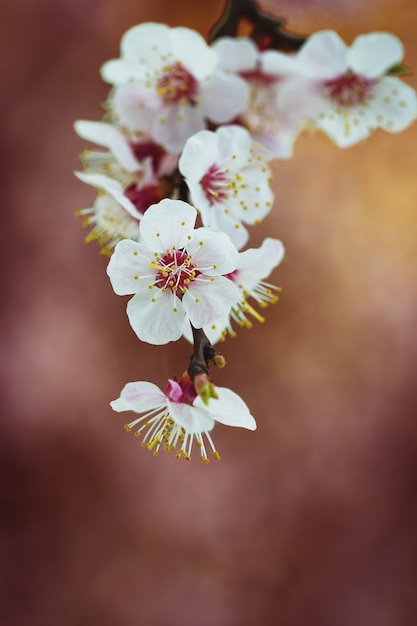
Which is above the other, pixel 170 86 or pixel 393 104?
pixel 393 104

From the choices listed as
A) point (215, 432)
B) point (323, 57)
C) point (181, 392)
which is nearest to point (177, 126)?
point (323, 57)

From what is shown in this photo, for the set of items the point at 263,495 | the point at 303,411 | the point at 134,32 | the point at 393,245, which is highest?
the point at 393,245

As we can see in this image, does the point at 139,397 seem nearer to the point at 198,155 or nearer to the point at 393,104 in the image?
the point at 198,155

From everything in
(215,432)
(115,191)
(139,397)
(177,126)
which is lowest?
(139,397)

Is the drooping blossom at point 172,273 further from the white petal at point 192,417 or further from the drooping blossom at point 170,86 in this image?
the drooping blossom at point 170,86

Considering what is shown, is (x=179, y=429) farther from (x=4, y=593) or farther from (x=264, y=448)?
(x=4, y=593)

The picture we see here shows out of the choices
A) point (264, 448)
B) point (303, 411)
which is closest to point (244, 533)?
point (264, 448)
